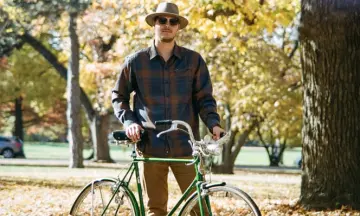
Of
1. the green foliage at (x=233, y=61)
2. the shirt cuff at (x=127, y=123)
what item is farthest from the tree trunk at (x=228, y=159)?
the shirt cuff at (x=127, y=123)

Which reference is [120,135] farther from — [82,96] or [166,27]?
[82,96]

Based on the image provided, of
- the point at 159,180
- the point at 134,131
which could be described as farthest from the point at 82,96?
the point at 134,131

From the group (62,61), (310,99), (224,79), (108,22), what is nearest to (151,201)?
(310,99)

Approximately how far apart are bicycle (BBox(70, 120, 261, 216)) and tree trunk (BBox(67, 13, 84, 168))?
19.6 meters

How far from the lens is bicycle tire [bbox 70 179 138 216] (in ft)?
18.1

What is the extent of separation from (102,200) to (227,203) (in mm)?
1229

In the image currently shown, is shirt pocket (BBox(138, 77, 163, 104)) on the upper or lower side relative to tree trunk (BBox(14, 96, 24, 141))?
upper

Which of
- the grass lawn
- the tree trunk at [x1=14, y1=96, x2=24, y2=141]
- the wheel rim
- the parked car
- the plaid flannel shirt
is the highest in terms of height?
the plaid flannel shirt

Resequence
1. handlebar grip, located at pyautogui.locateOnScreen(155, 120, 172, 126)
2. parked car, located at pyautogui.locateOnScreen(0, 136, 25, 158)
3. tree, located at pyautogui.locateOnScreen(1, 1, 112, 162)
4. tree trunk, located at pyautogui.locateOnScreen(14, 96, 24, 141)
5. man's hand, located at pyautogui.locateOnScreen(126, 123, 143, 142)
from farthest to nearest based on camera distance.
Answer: tree trunk, located at pyautogui.locateOnScreen(14, 96, 24, 141), parked car, located at pyautogui.locateOnScreen(0, 136, 25, 158), tree, located at pyautogui.locateOnScreen(1, 1, 112, 162), man's hand, located at pyautogui.locateOnScreen(126, 123, 143, 142), handlebar grip, located at pyautogui.locateOnScreen(155, 120, 172, 126)

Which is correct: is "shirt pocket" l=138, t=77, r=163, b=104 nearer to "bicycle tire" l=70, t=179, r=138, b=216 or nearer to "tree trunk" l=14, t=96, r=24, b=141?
"bicycle tire" l=70, t=179, r=138, b=216

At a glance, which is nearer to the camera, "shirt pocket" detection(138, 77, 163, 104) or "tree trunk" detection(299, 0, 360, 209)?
"shirt pocket" detection(138, 77, 163, 104)

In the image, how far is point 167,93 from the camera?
523 cm

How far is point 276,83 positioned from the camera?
923 inches

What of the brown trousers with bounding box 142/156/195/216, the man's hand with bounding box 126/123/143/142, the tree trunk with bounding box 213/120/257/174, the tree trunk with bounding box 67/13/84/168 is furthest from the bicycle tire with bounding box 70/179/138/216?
the tree trunk with bounding box 213/120/257/174
